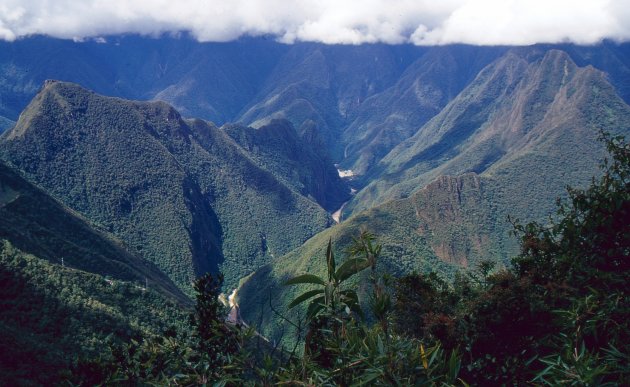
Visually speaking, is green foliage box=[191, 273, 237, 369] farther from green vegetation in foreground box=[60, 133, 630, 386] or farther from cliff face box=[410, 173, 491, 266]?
cliff face box=[410, 173, 491, 266]

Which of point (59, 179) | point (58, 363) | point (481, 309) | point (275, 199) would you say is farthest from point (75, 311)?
Answer: point (275, 199)

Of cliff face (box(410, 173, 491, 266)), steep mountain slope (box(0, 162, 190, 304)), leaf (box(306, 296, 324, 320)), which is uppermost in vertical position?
steep mountain slope (box(0, 162, 190, 304))

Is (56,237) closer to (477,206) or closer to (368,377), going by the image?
(368,377)

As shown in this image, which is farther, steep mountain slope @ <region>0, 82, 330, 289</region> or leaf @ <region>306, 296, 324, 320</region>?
steep mountain slope @ <region>0, 82, 330, 289</region>

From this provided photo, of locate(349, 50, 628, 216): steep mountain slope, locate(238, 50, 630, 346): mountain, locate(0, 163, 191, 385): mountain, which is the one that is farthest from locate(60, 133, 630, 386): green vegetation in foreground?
locate(349, 50, 628, 216): steep mountain slope

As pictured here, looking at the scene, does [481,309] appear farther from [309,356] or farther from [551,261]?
[309,356]

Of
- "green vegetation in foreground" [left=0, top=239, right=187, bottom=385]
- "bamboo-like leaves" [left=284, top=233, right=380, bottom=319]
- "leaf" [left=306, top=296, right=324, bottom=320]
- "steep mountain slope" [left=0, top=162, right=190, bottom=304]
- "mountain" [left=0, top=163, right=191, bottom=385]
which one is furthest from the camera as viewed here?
"steep mountain slope" [left=0, top=162, right=190, bottom=304]

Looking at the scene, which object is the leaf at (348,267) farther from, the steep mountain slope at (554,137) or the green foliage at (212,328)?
the steep mountain slope at (554,137)

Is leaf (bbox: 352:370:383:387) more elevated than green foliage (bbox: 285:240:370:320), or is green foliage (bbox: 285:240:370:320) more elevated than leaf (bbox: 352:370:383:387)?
green foliage (bbox: 285:240:370:320)
